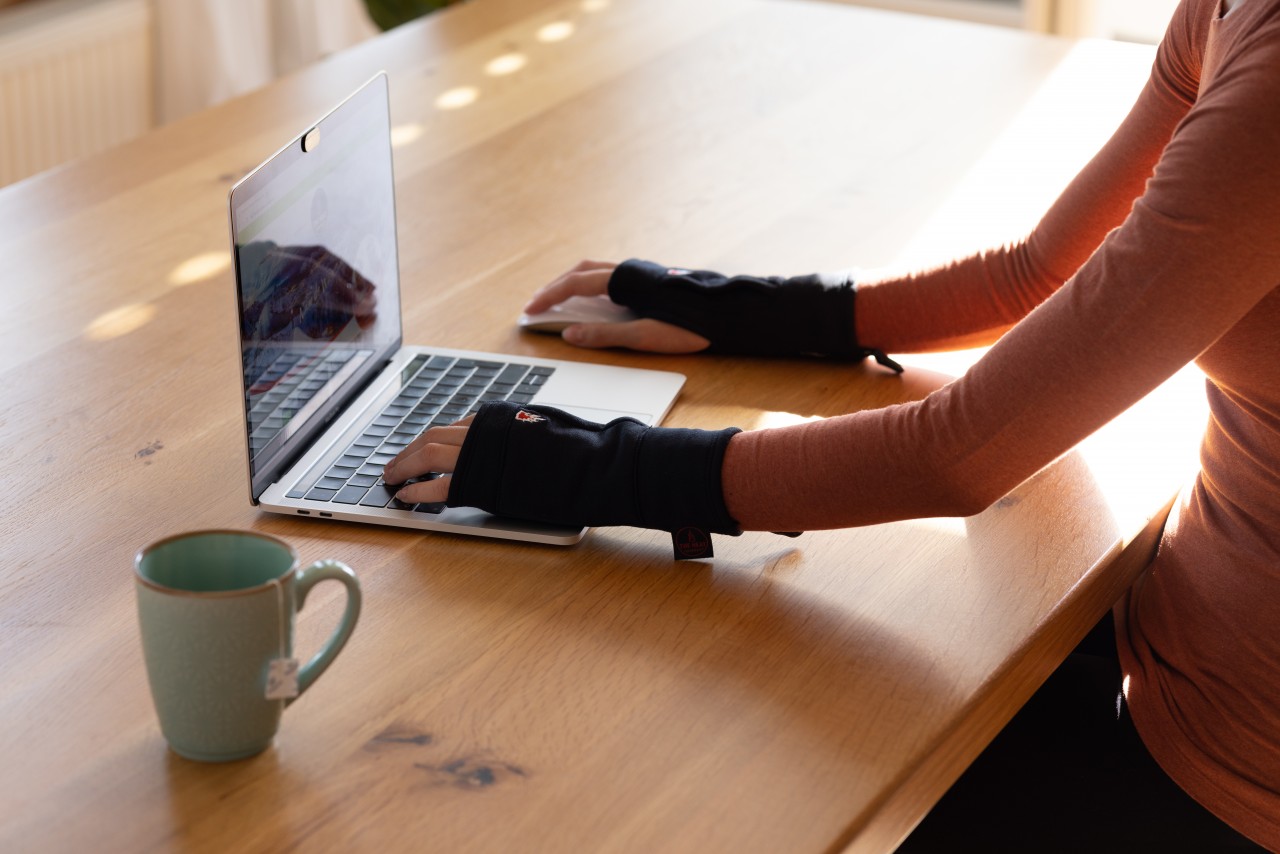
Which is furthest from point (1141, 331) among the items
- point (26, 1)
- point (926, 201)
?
point (26, 1)

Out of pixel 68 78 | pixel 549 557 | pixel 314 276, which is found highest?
pixel 314 276

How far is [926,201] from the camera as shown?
57.4 inches

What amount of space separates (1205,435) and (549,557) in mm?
448

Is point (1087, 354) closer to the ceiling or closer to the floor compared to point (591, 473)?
closer to the ceiling

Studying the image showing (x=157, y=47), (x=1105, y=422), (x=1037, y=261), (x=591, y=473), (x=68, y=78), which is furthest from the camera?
(x=157, y=47)

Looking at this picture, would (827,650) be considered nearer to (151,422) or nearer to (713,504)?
(713,504)

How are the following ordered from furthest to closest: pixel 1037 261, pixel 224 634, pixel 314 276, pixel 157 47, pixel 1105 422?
pixel 157 47 < pixel 1037 261 < pixel 314 276 < pixel 1105 422 < pixel 224 634

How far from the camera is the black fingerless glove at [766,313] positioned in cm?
116

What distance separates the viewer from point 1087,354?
77 centimetres

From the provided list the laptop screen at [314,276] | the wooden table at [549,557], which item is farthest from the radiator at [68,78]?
the laptop screen at [314,276]

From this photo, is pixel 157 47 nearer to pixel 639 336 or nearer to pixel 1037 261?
pixel 639 336

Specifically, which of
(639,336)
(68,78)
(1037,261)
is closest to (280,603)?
(639,336)

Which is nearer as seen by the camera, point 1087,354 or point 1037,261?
point 1087,354

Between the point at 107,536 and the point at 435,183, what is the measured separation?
688 mm
